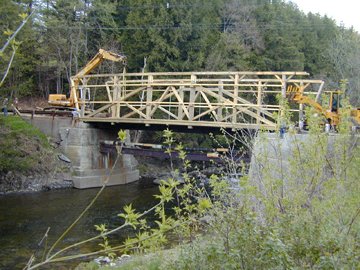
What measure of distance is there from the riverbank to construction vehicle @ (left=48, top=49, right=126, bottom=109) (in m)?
2.44

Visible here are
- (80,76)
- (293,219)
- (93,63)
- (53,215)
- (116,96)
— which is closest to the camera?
(293,219)

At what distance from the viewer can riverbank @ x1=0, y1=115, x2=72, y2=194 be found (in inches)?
741

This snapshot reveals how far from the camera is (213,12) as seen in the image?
3497cm

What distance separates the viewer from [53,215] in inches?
583

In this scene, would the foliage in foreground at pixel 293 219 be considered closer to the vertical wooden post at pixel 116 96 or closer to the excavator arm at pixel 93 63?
the vertical wooden post at pixel 116 96

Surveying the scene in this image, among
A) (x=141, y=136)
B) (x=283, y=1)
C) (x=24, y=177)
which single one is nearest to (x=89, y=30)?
(x=141, y=136)

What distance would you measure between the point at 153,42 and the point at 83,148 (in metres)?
10.4

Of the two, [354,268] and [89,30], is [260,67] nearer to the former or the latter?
[89,30]

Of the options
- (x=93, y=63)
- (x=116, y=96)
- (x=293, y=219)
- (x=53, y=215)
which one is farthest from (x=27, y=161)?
(x=293, y=219)

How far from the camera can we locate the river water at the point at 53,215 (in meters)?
11.2

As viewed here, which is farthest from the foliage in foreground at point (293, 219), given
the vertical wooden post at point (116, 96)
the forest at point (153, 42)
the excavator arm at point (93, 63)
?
the forest at point (153, 42)

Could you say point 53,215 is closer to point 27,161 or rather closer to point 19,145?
point 27,161

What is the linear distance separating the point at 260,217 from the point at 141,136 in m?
24.9

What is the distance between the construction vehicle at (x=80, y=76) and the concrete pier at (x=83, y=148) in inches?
55.2
